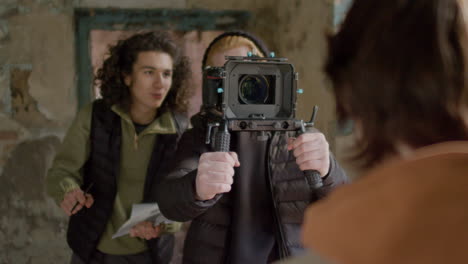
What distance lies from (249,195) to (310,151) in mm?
195

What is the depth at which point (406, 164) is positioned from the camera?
1.29 feet

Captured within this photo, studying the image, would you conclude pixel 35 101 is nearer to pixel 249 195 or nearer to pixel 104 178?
pixel 104 178

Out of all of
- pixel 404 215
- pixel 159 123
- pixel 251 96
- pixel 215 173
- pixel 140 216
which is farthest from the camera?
pixel 159 123

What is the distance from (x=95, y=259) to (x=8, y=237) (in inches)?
44.8

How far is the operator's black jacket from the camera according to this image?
98cm

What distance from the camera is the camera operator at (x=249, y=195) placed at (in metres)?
0.96

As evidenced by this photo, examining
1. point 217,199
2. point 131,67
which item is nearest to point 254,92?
point 217,199

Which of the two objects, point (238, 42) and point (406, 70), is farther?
point (238, 42)

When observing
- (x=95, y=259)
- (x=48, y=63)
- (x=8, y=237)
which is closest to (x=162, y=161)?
(x=95, y=259)

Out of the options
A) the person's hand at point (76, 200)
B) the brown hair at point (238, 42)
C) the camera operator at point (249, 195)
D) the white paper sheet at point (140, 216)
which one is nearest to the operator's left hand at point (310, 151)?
the camera operator at point (249, 195)

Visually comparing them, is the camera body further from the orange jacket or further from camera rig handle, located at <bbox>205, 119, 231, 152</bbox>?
the orange jacket

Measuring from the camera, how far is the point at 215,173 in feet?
3.04

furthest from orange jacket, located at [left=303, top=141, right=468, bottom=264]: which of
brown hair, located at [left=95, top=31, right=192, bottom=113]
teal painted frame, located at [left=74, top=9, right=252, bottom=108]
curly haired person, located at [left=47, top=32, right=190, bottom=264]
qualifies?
teal painted frame, located at [left=74, top=9, right=252, bottom=108]

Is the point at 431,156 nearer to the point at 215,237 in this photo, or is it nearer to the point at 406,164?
the point at 406,164
